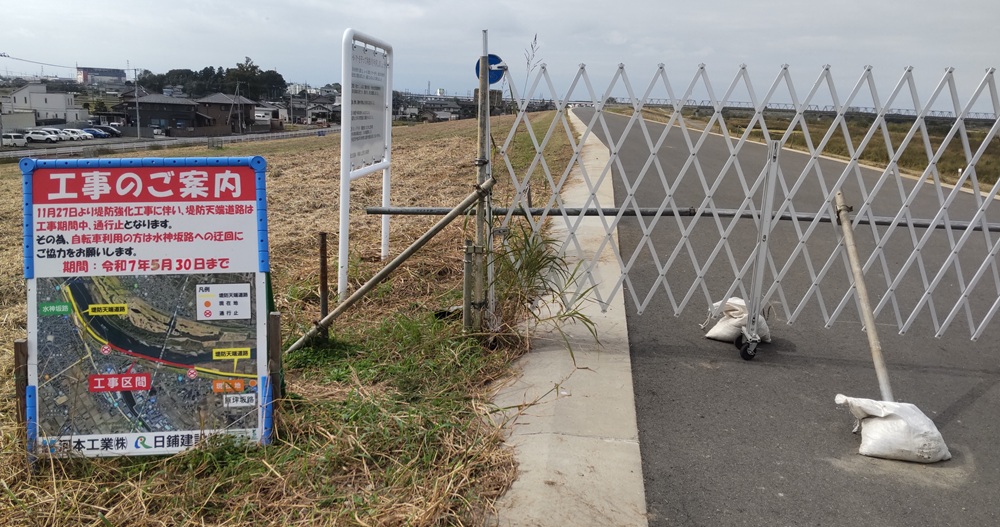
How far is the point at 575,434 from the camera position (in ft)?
12.3

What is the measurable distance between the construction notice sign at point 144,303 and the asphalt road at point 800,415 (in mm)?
1991

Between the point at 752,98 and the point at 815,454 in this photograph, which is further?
the point at 752,98

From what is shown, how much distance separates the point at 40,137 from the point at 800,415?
8159 cm

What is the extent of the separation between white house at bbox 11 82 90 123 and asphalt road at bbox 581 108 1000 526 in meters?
113

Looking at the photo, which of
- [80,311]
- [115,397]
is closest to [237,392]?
[115,397]

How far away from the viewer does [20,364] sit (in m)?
3.26

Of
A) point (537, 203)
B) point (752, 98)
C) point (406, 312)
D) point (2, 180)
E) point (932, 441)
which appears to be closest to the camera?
point (932, 441)

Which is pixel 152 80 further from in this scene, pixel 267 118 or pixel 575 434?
pixel 575 434

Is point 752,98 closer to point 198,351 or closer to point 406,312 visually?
point 406,312

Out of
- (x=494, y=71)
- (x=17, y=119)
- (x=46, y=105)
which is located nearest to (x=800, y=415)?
(x=494, y=71)

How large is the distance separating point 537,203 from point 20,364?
7759 mm

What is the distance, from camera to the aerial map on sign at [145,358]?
10.8 ft

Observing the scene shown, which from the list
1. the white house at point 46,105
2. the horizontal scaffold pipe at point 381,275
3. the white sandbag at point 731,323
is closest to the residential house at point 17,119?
the white house at point 46,105

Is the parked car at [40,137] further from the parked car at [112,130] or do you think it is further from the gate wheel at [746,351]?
the gate wheel at [746,351]
